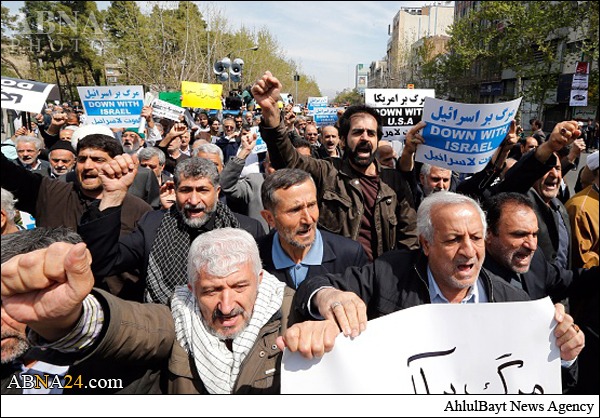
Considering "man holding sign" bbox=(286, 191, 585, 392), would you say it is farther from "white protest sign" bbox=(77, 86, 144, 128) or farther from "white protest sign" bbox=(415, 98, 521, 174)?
"white protest sign" bbox=(77, 86, 144, 128)

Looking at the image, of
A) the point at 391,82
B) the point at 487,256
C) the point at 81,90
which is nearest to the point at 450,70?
the point at 391,82

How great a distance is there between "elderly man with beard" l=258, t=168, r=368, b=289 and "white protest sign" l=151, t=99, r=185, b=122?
5.37 meters

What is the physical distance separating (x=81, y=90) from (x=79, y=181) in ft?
14.0

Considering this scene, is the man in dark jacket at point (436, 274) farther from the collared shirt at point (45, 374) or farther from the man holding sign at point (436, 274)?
the collared shirt at point (45, 374)

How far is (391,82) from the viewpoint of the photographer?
5031 centimetres

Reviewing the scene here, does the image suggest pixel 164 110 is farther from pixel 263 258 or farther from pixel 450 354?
pixel 450 354

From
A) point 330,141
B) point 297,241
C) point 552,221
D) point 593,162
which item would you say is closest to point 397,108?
point 330,141

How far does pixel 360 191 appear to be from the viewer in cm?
295

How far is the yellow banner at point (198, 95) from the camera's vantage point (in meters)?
10.0

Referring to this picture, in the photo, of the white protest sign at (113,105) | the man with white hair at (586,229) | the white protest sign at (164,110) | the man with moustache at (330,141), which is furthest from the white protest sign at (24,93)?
the white protest sign at (164,110)

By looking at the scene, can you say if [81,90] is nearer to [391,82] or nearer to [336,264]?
[336,264]

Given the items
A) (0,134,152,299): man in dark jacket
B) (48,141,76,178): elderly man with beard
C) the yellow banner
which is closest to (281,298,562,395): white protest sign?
(0,134,152,299): man in dark jacket

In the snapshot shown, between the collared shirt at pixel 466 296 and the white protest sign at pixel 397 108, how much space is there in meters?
3.60

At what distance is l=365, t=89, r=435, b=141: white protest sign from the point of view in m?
5.36
